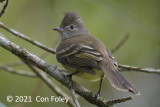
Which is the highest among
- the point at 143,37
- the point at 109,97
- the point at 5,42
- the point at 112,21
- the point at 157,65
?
the point at 5,42

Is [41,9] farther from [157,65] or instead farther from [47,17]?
[157,65]

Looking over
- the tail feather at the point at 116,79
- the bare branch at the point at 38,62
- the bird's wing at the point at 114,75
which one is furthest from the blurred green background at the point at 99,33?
the bare branch at the point at 38,62

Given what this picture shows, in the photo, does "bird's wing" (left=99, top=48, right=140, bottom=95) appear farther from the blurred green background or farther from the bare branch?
the blurred green background

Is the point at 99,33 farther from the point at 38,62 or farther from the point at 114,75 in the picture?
the point at 38,62

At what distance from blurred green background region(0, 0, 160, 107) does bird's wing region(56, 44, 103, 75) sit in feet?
7.22

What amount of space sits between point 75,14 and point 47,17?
1.72m

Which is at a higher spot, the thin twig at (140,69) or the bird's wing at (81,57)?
the bird's wing at (81,57)

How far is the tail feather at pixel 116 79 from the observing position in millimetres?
3588

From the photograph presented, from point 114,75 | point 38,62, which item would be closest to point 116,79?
point 114,75

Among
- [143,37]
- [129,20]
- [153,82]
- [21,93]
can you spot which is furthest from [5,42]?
[153,82]

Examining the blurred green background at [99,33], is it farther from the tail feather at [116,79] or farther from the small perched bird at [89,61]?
the tail feather at [116,79]

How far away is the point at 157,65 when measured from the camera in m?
7.68

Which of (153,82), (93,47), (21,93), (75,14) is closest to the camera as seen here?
(93,47)

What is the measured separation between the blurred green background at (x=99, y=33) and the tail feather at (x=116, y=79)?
2510 millimetres
